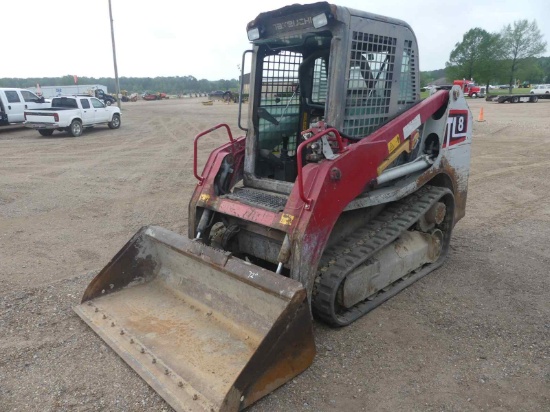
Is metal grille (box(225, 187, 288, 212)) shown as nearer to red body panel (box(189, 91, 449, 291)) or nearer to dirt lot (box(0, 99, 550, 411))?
red body panel (box(189, 91, 449, 291))

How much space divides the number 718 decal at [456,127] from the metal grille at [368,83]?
0.94 meters

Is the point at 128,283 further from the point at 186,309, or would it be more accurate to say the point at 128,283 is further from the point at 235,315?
the point at 235,315

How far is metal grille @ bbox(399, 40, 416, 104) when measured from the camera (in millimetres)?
4566

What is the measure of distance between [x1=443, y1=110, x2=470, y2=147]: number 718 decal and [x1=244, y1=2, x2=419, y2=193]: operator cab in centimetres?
49

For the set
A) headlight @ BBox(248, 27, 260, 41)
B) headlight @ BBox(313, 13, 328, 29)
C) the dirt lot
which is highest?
headlight @ BBox(313, 13, 328, 29)

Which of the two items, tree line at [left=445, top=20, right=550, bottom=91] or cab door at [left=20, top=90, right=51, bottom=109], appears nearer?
cab door at [left=20, top=90, right=51, bottom=109]

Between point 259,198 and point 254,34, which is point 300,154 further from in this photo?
point 254,34

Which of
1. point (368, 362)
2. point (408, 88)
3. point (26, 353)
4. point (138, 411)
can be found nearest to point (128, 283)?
point (26, 353)

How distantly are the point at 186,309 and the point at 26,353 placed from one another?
4.02 feet

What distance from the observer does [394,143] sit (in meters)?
4.21

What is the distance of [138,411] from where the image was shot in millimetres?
2953

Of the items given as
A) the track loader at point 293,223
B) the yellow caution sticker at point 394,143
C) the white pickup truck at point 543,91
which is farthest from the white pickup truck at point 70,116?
the white pickup truck at point 543,91

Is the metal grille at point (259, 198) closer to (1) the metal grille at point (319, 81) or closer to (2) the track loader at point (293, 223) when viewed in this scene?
(2) the track loader at point (293, 223)

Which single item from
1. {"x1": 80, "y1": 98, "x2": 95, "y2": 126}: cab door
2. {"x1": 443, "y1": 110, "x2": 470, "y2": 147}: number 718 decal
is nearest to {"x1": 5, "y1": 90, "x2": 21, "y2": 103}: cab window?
{"x1": 80, "y1": 98, "x2": 95, "y2": 126}: cab door
